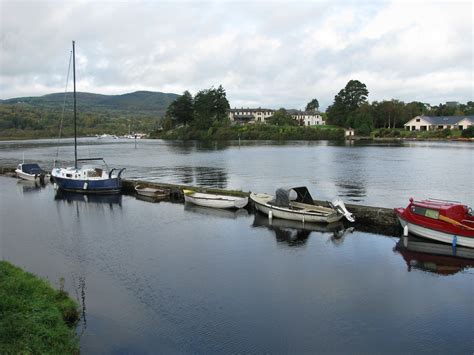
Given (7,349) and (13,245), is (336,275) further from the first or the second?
(13,245)

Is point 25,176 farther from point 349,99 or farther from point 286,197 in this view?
point 349,99

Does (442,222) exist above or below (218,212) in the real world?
above

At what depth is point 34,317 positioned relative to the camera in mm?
13773

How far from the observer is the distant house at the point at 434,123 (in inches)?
6029

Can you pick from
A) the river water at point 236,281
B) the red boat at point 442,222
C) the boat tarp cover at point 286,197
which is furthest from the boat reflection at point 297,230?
the red boat at point 442,222

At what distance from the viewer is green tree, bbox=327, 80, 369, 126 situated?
555ft

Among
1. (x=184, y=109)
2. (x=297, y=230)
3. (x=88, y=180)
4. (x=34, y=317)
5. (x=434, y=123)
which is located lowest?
(x=297, y=230)

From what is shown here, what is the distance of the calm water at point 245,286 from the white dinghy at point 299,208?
1.11m

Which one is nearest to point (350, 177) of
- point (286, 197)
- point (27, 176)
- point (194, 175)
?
point (194, 175)

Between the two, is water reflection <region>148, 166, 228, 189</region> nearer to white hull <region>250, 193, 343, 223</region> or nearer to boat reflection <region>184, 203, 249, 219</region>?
boat reflection <region>184, 203, 249, 219</region>

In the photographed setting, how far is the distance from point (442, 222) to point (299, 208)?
36.1 ft

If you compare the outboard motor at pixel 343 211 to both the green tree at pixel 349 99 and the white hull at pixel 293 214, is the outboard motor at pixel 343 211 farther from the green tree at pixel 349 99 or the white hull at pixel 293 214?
the green tree at pixel 349 99

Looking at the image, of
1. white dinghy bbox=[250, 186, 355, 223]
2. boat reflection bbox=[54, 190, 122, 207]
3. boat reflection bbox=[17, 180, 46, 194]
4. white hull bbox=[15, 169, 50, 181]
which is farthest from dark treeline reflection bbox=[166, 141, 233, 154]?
white dinghy bbox=[250, 186, 355, 223]

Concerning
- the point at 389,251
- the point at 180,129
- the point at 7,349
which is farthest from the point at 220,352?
the point at 180,129
